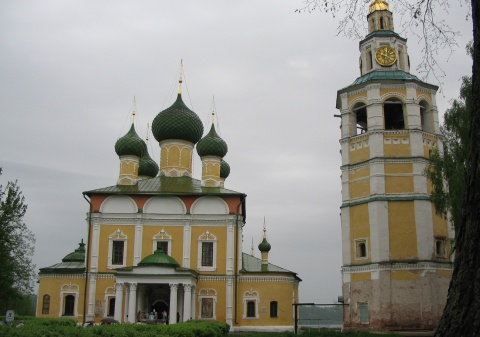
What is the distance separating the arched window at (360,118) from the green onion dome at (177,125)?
1100 centimetres

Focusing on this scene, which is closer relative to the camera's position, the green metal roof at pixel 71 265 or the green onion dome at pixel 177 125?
the green metal roof at pixel 71 265

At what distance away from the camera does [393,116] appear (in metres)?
25.5

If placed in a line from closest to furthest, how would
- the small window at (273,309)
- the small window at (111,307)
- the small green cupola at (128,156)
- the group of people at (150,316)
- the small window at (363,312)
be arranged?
the small window at (363,312)
the group of people at (150,316)
the small window at (111,307)
the small window at (273,309)
the small green cupola at (128,156)

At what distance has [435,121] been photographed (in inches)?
957

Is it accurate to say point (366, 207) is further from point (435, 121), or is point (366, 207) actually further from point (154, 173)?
point (154, 173)

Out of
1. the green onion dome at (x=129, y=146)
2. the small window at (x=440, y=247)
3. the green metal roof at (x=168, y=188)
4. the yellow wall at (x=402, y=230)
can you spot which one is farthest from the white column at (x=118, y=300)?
the small window at (x=440, y=247)

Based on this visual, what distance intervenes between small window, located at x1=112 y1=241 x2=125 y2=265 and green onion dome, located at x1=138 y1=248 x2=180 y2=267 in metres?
2.43

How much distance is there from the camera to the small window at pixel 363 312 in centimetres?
2159

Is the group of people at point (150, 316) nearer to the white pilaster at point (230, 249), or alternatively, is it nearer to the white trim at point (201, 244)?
the white trim at point (201, 244)

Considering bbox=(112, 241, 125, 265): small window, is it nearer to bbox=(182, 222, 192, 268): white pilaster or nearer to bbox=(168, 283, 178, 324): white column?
bbox=(182, 222, 192, 268): white pilaster

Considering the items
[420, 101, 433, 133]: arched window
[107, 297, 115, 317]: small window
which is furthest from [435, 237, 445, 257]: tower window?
[107, 297, 115, 317]: small window

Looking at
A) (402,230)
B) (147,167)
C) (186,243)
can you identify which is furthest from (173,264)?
(147,167)

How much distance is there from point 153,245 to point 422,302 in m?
14.0

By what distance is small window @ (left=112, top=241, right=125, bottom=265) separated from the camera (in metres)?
27.8
